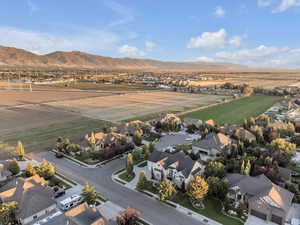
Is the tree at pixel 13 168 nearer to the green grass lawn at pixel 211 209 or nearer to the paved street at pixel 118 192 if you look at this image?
the paved street at pixel 118 192

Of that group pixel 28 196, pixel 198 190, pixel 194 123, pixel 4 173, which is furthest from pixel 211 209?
pixel 4 173

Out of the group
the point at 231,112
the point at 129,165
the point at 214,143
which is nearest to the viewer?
the point at 129,165

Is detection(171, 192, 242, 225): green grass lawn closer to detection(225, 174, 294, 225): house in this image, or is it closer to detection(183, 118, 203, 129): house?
detection(225, 174, 294, 225): house

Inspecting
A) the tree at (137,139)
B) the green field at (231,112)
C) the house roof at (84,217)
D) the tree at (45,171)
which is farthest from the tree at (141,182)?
the green field at (231,112)

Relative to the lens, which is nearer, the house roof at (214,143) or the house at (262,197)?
the house at (262,197)

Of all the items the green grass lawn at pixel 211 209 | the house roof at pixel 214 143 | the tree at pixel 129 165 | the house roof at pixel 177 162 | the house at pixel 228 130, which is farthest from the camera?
the house at pixel 228 130

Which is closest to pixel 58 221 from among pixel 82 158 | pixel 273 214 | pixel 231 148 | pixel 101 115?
pixel 82 158

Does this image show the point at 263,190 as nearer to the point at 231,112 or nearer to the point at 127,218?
the point at 127,218
